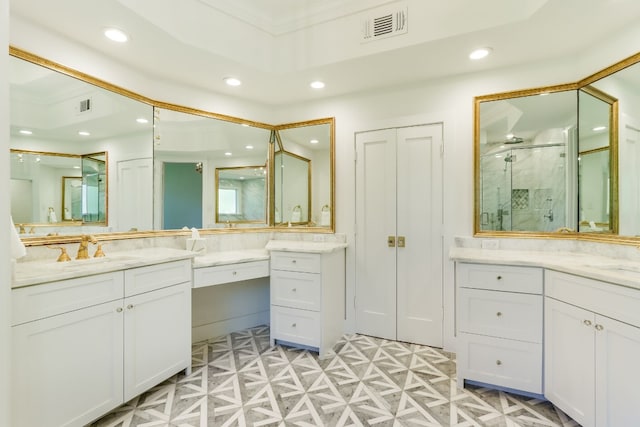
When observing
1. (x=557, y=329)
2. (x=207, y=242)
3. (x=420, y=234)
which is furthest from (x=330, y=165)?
(x=557, y=329)

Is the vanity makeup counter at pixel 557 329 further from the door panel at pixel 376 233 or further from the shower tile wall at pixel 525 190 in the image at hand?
the door panel at pixel 376 233

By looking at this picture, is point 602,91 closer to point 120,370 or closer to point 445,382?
point 445,382

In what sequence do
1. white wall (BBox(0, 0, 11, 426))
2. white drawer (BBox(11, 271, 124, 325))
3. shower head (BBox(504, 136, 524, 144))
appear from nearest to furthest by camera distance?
white wall (BBox(0, 0, 11, 426)), white drawer (BBox(11, 271, 124, 325)), shower head (BBox(504, 136, 524, 144))

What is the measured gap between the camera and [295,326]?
273 cm

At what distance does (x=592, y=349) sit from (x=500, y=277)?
55cm

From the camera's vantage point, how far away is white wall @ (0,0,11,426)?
1.25 m

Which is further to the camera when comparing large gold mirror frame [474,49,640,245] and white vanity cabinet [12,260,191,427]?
large gold mirror frame [474,49,640,245]

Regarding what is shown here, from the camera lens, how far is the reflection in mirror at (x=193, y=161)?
2.69 meters

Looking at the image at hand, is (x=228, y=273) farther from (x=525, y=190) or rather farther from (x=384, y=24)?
(x=525, y=190)

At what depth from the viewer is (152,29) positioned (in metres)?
1.98

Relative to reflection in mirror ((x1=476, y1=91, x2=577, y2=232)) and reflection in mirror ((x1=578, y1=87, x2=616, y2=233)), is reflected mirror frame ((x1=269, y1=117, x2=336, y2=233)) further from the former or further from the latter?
reflection in mirror ((x1=578, y1=87, x2=616, y2=233))

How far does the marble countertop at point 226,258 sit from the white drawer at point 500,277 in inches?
64.8

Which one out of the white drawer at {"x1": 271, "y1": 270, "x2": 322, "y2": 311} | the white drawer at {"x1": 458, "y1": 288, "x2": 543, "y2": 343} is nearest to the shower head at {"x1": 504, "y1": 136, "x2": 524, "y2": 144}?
the white drawer at {"x1": 458, "y1": 288, "x2": 543, "y2": 343}

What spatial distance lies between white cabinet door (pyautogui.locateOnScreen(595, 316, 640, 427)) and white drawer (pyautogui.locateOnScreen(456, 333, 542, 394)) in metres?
0.36
